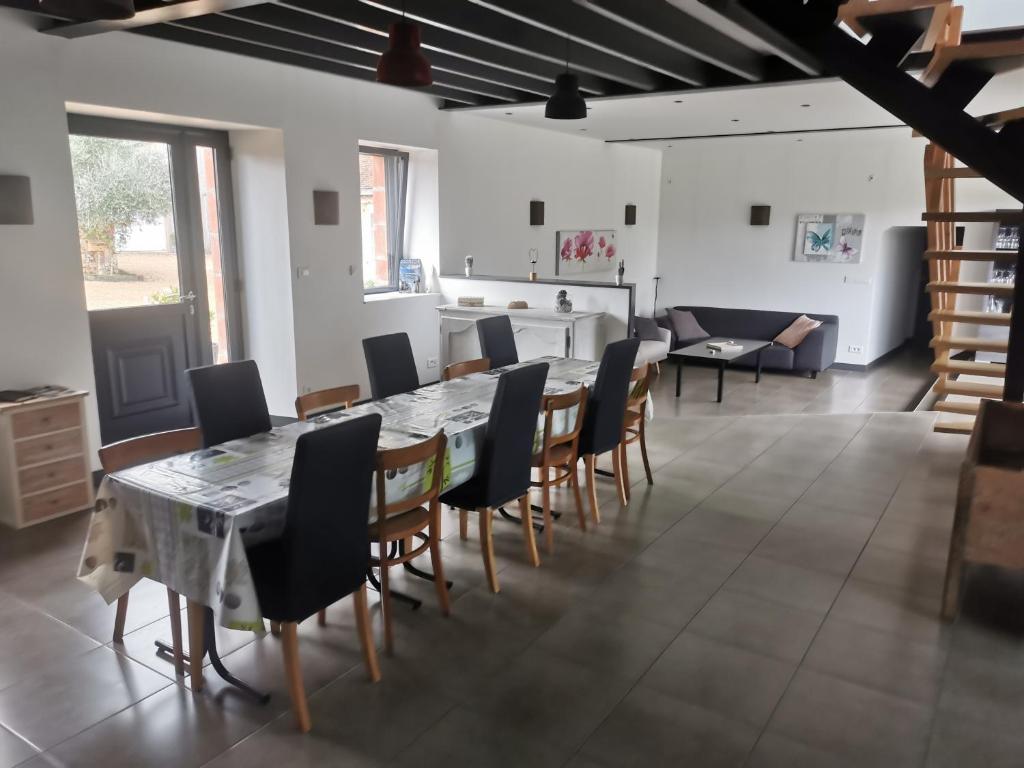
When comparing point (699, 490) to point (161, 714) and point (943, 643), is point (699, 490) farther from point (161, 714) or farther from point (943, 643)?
point (161, 714)

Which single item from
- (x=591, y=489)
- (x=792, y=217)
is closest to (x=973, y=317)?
(x=591, y=489)

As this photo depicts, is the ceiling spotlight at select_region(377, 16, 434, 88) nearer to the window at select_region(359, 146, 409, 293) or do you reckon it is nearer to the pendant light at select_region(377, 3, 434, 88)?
the pendant light at select_region(377, 3, 434, 88)

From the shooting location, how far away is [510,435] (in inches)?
143

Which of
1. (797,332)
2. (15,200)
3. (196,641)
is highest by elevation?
(15,200)

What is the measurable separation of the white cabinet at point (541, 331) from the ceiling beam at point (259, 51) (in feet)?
6.77

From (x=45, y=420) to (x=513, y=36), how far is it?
372 centimetres

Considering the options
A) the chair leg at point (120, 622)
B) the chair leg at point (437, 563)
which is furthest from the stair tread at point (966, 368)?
the chair leg at point (120, 622)

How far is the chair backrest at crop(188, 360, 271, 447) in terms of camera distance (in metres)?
3.55

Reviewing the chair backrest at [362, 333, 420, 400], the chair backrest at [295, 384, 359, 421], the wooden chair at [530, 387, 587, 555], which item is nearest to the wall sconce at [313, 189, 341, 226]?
the chair backrest at [362, 333, 420, 400]

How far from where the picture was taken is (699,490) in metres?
5.05

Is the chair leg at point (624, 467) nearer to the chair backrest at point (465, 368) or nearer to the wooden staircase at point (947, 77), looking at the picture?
the chair backrest at point (465, 368)

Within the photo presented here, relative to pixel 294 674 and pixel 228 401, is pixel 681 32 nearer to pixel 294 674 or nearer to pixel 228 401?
pixel 228 401

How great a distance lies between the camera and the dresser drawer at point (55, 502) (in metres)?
4.30

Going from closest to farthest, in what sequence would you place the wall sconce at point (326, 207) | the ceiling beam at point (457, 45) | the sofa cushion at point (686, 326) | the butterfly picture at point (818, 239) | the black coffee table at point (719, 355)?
the ceiling beam at point (457, 45)
the wall sconce at point (326, 207)
the black coffee table at point (719, 355)
the butterfly picture at point (818, 239)
the sofa cushion at point (686, 326)
